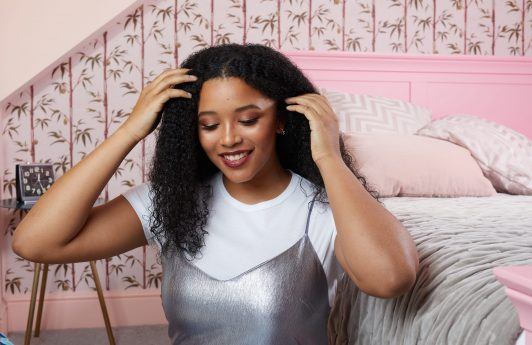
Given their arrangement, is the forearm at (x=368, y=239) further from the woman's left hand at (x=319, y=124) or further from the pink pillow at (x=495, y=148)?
the pink pillow at (x=495, y=148)

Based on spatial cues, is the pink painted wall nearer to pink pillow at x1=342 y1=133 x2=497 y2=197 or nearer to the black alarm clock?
the black alarm clock

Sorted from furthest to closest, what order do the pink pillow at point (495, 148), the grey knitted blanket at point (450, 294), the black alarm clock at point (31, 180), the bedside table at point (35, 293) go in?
the black alarm clock at point (31, 180) < the bedside table at point (35, 293) < the pink pillow at point (495, 148) < the grey knitted blanket at point (450, 294)

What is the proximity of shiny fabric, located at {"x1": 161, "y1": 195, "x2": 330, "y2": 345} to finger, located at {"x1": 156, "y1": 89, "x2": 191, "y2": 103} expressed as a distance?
0.33 m

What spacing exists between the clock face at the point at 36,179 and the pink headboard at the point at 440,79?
123 cm

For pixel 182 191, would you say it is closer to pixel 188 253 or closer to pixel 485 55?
pixel 188 253

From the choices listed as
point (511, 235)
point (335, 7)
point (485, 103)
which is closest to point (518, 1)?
point (485, 103)

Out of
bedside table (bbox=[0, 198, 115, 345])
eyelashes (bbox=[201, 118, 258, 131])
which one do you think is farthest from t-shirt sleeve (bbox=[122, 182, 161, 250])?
bedside table (bbox=[0, 198, 115, 345])

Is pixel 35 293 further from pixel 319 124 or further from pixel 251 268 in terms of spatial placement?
pixel 319 124

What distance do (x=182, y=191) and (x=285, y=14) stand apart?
182 centimetres

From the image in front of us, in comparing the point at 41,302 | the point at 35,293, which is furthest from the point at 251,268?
the point at 41,302

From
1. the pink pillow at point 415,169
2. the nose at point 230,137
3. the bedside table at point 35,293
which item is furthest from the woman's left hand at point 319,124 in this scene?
the bedside table at point 35,293

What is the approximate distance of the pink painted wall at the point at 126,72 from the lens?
2.70 m

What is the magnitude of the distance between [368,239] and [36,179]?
6.29 feet

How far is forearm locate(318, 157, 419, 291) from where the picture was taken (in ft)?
3.19
